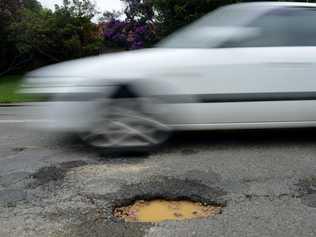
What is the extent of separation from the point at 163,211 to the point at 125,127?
1603mm

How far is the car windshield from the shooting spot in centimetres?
548

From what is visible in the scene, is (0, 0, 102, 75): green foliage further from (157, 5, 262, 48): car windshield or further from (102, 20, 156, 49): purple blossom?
(157, 5, 262, 48): car windshield

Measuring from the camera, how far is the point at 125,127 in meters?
5.26

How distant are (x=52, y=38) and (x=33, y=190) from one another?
2005cm

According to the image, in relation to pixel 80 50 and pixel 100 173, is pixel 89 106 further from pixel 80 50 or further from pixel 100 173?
pixel 80 50

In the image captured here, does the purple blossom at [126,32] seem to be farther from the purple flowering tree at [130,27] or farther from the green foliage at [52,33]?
the green foliage at [52,33]

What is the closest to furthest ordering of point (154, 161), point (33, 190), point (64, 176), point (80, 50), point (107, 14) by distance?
point (33, 190) < point (64, 176) < point (154, 161) < point (80, 50) < point (107, 14)

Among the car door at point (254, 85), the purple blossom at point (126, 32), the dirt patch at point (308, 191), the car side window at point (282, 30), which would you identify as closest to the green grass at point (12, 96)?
the car door at point (254, 85)

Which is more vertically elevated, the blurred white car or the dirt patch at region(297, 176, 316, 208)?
the blurred white car

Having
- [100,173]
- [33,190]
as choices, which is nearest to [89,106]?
[100,173]

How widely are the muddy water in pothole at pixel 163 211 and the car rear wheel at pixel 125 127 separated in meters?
1.35

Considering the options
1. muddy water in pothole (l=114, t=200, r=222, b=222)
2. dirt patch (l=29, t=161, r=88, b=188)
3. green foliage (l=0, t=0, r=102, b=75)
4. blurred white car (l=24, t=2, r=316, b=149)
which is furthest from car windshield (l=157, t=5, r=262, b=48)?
green foliage (l=0, t=0, r=102, b=75)

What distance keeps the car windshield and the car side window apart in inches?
4.9

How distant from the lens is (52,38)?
76.9ft
